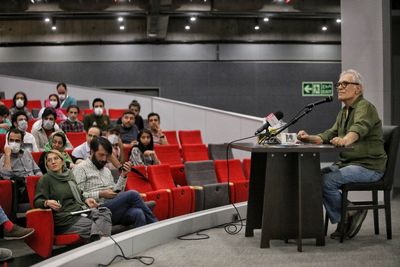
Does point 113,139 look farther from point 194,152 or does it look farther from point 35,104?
point 35,104

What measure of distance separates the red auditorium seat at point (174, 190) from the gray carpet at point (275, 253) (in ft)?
2.83

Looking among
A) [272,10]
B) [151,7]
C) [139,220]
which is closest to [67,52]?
[151,7]

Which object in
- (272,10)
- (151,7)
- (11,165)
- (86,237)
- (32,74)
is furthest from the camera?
(32,74)

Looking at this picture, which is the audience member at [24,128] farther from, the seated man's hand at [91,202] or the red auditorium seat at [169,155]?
the seated man's hand at [91,202]

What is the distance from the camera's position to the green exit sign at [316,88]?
13.6 meters

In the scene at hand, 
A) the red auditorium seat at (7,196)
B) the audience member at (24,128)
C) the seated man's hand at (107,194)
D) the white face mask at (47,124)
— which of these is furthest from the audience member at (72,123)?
the seated man's hand at (107,194)

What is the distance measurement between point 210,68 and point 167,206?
352 inches

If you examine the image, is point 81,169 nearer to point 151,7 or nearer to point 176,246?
point 176,246

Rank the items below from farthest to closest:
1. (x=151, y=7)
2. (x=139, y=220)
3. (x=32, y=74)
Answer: (x=32, y=74), (x=151, y=7), (x=139, y=220)

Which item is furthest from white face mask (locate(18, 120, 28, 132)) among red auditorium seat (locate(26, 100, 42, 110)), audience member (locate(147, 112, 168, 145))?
red auditorium seat (locate(26, 100, 42, 110))

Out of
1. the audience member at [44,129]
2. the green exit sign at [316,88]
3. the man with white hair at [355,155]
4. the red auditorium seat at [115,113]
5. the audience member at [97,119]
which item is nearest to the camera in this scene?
the man with white hair at [355,155]

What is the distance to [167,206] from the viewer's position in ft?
16.2

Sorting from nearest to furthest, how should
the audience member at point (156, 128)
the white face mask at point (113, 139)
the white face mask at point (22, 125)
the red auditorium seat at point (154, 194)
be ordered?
the red auditorium seat at point (154, 194)
the white face mask at point (113, 139)
the white face mask at point (22, 125)
the audience member at point (156, 128)

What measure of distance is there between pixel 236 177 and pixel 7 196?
2.66 meters
